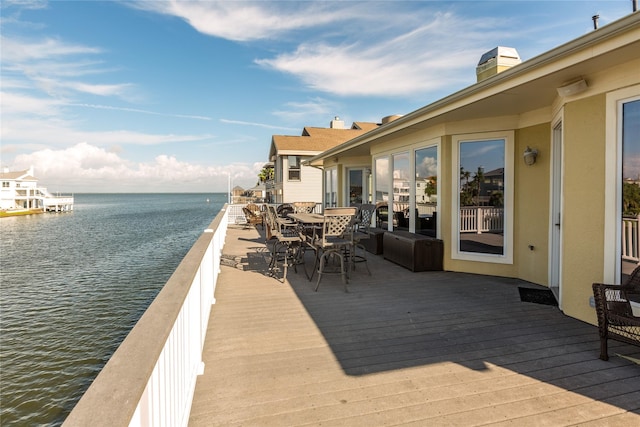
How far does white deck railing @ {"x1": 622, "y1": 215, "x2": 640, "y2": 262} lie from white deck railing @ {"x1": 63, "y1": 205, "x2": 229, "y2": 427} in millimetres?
3700

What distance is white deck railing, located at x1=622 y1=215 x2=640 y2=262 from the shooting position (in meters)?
3.19

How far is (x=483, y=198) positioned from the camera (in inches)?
219

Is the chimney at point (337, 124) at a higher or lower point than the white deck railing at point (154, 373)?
higher

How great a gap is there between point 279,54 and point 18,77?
1130 cm

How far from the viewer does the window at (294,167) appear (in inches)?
806

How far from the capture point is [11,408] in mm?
4090

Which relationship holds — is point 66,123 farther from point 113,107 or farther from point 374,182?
point 374,182

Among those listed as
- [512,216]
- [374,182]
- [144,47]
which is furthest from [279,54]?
[512,216]

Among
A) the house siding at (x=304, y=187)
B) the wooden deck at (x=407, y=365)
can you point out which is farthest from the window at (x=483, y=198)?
the house siding at (x=304, y=187)

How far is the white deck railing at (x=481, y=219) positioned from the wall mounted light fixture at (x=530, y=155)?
0.80m

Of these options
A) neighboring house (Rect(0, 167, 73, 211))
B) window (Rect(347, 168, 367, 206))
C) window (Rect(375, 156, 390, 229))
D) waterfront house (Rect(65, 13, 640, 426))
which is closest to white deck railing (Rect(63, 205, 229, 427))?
waterfront house (Rect(65, 13, 640, 426))

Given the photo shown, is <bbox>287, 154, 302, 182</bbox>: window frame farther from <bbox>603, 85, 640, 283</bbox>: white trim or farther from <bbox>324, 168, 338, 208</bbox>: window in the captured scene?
<bbox>603, 85, 640, 283</bbox>: white trim

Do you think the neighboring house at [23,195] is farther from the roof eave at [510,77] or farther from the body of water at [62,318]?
the roof eave at [510,77]

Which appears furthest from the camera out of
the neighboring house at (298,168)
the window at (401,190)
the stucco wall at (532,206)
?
the neighboring house at (298,168)
